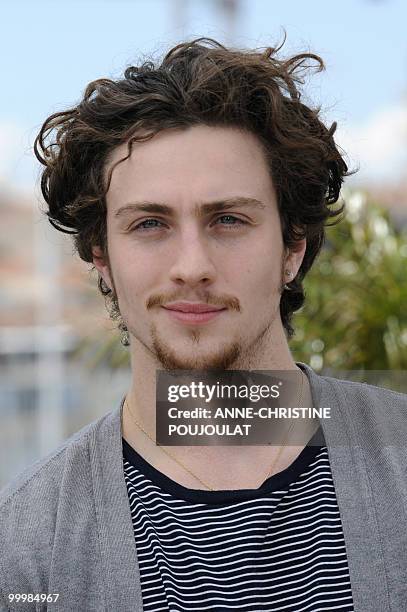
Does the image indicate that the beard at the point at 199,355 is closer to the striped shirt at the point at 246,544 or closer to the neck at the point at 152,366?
the neck at the point at 152,366

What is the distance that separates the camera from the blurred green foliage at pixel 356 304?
4723 millimetres

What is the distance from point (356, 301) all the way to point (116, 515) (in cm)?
314

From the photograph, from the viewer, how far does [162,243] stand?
1.87m

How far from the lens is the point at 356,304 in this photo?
191 inches

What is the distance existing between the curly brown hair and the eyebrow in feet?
0.50

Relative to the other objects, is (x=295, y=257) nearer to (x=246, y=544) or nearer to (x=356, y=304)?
(x=246, y=544)

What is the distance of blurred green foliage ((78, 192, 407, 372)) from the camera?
4719 millimetres

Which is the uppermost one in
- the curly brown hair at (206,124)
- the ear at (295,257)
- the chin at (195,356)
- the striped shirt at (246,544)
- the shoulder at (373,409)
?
the curly brown hair at (206,124)

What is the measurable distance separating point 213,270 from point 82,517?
0.57m

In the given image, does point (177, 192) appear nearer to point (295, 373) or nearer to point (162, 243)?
point (162, 243)

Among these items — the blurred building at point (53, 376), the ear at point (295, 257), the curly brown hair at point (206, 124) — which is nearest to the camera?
the curly brown hair at point (206, 124)

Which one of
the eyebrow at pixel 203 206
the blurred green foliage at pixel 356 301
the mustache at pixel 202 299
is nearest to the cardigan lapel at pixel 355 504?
the mustache at pixel 202 299

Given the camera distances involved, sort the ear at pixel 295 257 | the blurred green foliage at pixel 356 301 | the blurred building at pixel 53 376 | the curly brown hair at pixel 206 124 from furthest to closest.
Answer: the blurred building at pixel 53 376, the blurred green foliage at pixel 356 301, the ear at pixel 295 257, the curly brown hair at pixel 206 124

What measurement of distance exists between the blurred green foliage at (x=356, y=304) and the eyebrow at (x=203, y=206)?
2796 mm
